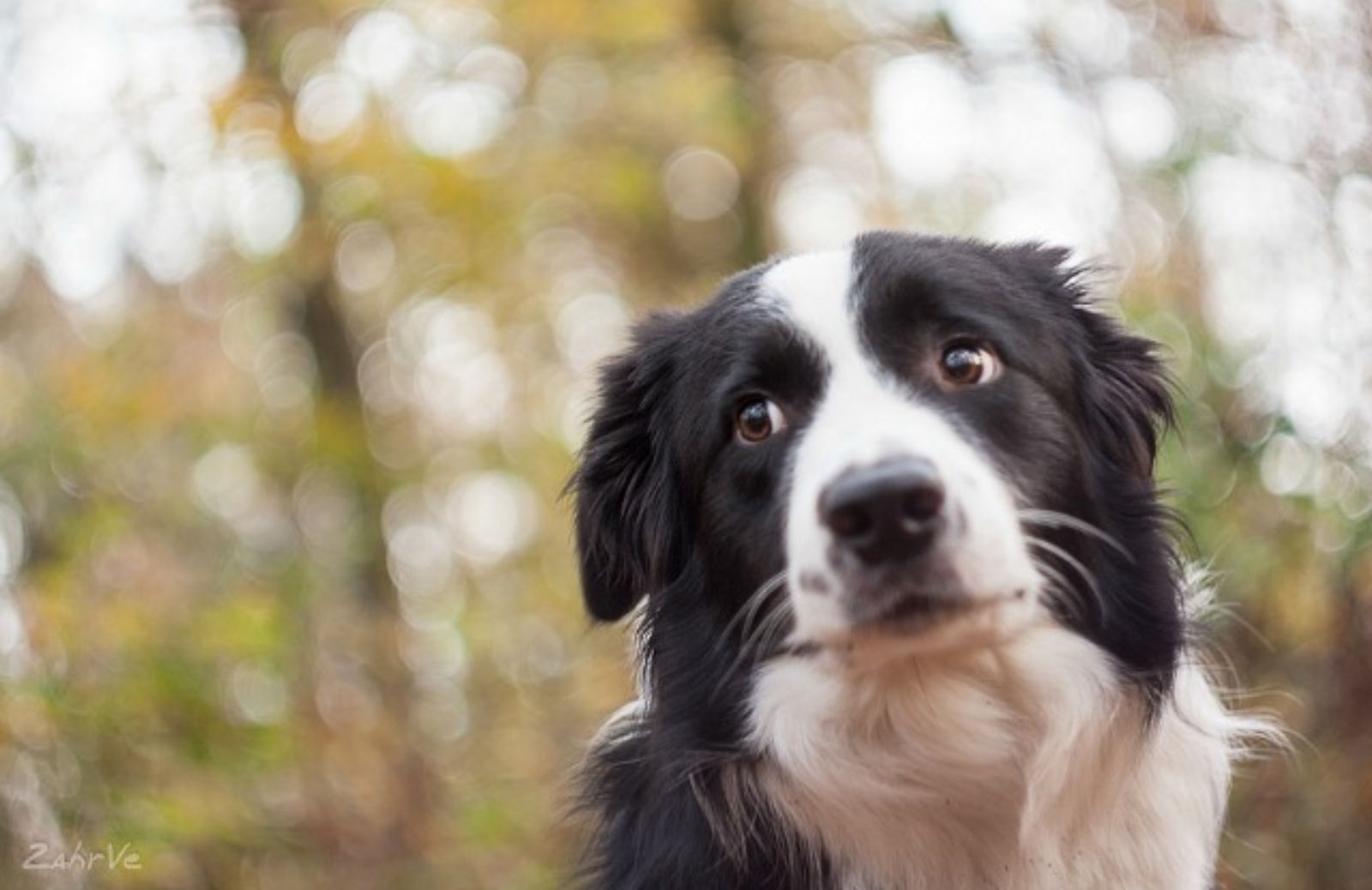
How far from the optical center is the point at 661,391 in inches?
135

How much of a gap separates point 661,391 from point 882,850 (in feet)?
3.52

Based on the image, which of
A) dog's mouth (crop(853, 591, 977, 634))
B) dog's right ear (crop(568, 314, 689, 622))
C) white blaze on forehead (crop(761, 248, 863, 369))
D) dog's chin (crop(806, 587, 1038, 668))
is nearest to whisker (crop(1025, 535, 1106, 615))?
dog's chin (crop(806, 587, 1038, 668))

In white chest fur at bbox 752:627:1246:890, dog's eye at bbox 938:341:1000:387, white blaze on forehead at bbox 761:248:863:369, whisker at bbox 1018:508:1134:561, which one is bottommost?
white chest fur at bbox 752:627:1246:890

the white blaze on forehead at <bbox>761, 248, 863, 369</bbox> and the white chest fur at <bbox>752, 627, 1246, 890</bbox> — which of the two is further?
the white blaze on forehead at <bbox>761, 248, 863, 369</bbox>

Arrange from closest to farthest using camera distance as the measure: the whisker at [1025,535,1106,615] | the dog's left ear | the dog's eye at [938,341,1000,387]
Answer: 1. the whisker at [1025,535,1106,615]
2. the dog's eye at [938,341,1000,387]
3. the dog's left ear

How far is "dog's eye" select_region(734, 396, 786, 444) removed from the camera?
10.0ft

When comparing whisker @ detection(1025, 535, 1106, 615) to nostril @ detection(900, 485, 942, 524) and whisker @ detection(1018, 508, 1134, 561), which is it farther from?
nostril @ detection(900, 485, 942, 524)

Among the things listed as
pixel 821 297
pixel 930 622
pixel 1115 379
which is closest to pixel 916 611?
pixel 930 622

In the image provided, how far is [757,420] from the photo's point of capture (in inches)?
121

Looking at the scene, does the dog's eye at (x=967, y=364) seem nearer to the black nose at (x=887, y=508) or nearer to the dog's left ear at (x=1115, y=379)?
the dog's left ear at (x=1115, y=379)

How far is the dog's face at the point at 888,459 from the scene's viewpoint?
8.66 feet

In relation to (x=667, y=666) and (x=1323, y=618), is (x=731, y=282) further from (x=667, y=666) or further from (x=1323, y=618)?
(x=1323, y=618)

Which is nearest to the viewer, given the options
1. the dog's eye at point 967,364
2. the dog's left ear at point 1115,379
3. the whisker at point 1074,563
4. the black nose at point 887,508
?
the black nose at point 887,508

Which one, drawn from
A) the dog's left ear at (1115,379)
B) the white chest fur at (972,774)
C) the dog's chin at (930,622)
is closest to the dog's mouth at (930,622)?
the dog's chin at (930,622)
